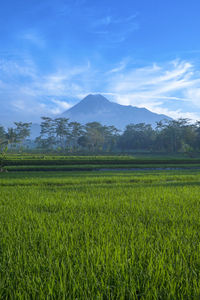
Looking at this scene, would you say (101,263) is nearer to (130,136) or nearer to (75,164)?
(75,164)

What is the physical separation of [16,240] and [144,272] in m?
1.74

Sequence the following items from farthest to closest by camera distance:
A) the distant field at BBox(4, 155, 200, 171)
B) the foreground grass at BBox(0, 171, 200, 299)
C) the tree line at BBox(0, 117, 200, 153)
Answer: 1. the tree line at BBox(0, 117, 200, 153)
2. the distant field at BBox(4, 155, 200, 171)
3. the foreground grass at BBox(0, 171, 200, 299)

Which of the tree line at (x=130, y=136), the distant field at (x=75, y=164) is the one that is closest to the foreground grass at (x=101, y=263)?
the distant field at (x=75, y=164)

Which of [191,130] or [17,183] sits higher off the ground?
[191,130]

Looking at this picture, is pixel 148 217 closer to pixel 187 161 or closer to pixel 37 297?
pixel 37 297

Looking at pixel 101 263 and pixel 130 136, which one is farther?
pixel 130 136

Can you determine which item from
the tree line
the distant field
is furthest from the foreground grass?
the tree line

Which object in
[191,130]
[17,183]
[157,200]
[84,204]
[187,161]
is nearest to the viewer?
[84,204]

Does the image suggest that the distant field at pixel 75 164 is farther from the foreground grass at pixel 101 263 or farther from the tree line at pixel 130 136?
the tree line at pixel 130 136

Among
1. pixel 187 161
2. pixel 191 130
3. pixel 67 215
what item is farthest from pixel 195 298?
pixel 191 130

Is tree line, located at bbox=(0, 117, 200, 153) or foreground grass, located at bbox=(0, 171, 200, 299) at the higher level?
tree line, located at bbox=(0, 117, 200, 153)

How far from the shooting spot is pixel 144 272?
6.41 feet

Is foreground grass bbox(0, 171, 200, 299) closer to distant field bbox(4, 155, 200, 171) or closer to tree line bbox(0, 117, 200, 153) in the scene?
distant field bbox(4, 155, 200, 171)

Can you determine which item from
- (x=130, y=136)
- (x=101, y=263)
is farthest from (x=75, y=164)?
(x=130, y=136)
